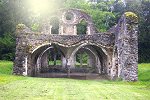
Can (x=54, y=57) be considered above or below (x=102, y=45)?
below

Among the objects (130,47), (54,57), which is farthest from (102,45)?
(54,57)

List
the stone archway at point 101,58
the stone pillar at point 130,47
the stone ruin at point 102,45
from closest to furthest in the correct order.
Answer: the stone pillar at point 130,47
the stone ruin at point 102,45
the stone archway at point 101,58

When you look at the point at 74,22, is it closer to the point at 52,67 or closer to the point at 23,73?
the point at 52,67

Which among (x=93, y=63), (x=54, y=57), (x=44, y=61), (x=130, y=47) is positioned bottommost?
(x=93, y=63)

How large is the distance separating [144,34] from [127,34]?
28.5 metres

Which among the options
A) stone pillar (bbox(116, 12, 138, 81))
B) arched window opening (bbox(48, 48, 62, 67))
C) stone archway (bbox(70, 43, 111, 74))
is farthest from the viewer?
arched window opening (bbox(48, 48, 62, 67))

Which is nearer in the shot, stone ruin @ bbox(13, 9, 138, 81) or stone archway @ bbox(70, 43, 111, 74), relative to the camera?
stone ruin @ bbox(13, 9, 138, 81)

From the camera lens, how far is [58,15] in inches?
2044

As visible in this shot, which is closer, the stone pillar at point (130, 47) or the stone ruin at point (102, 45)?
the stone pillar at point (130, 47)

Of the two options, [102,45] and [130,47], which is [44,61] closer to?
[102,45]

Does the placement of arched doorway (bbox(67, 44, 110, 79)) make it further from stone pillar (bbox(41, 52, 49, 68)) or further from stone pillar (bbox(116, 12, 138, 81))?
stone pillar (bbox(116, 12, 138, 81))

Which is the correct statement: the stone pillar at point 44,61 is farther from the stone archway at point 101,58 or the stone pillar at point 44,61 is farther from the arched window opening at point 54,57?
the stone archway at point 101,58

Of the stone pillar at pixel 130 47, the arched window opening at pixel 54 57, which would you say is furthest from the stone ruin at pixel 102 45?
the arched window opening at pixel 54 57

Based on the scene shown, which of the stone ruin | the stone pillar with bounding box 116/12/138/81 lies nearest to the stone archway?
the stone ruin
